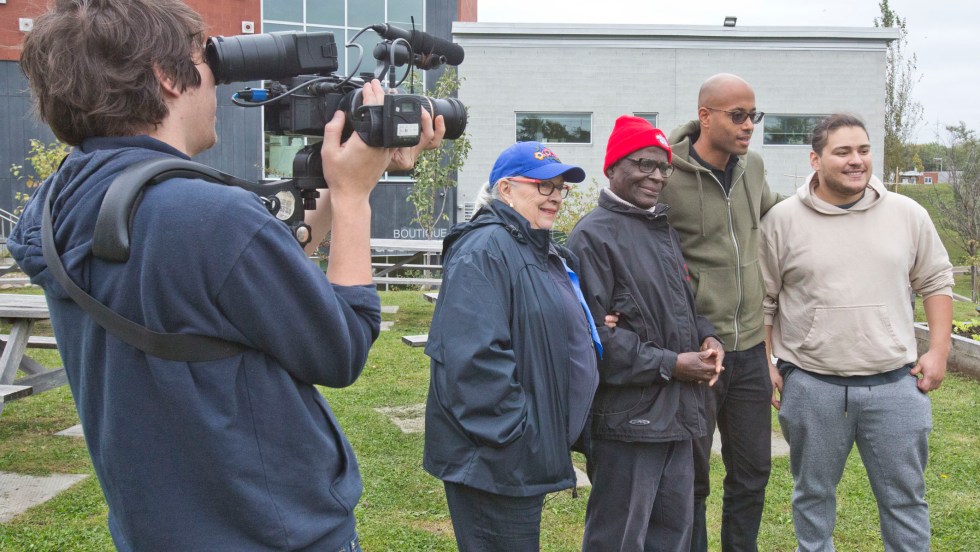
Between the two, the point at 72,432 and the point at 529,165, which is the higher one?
the point at 529,165

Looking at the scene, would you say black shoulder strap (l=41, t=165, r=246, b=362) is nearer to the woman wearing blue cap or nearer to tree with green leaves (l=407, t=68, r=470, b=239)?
the woman wearing blue cap

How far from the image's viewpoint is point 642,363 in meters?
3.48

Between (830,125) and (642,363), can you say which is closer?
(642,363)

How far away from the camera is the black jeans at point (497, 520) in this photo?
3.07 meters

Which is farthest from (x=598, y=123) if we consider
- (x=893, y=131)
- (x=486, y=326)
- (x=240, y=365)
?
(x=240, y=365)

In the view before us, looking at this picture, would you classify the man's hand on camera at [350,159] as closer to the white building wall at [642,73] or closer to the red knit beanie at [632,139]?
the red knit beanie at [632,139]

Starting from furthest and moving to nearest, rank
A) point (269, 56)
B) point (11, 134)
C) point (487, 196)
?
point (11, 134) → point (487, 196) → point (269, 56)

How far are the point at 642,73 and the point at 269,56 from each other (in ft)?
74.1

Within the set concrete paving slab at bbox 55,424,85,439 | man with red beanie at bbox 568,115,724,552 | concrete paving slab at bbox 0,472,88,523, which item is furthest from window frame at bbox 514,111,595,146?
man with red beanie at bbox 568,115,724,552

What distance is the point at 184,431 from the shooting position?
152cm

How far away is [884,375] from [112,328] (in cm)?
319

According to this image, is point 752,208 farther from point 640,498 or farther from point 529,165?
point 640,498

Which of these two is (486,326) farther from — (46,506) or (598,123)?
(598,123)

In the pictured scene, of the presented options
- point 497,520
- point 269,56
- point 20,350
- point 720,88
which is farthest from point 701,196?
point 20,350
